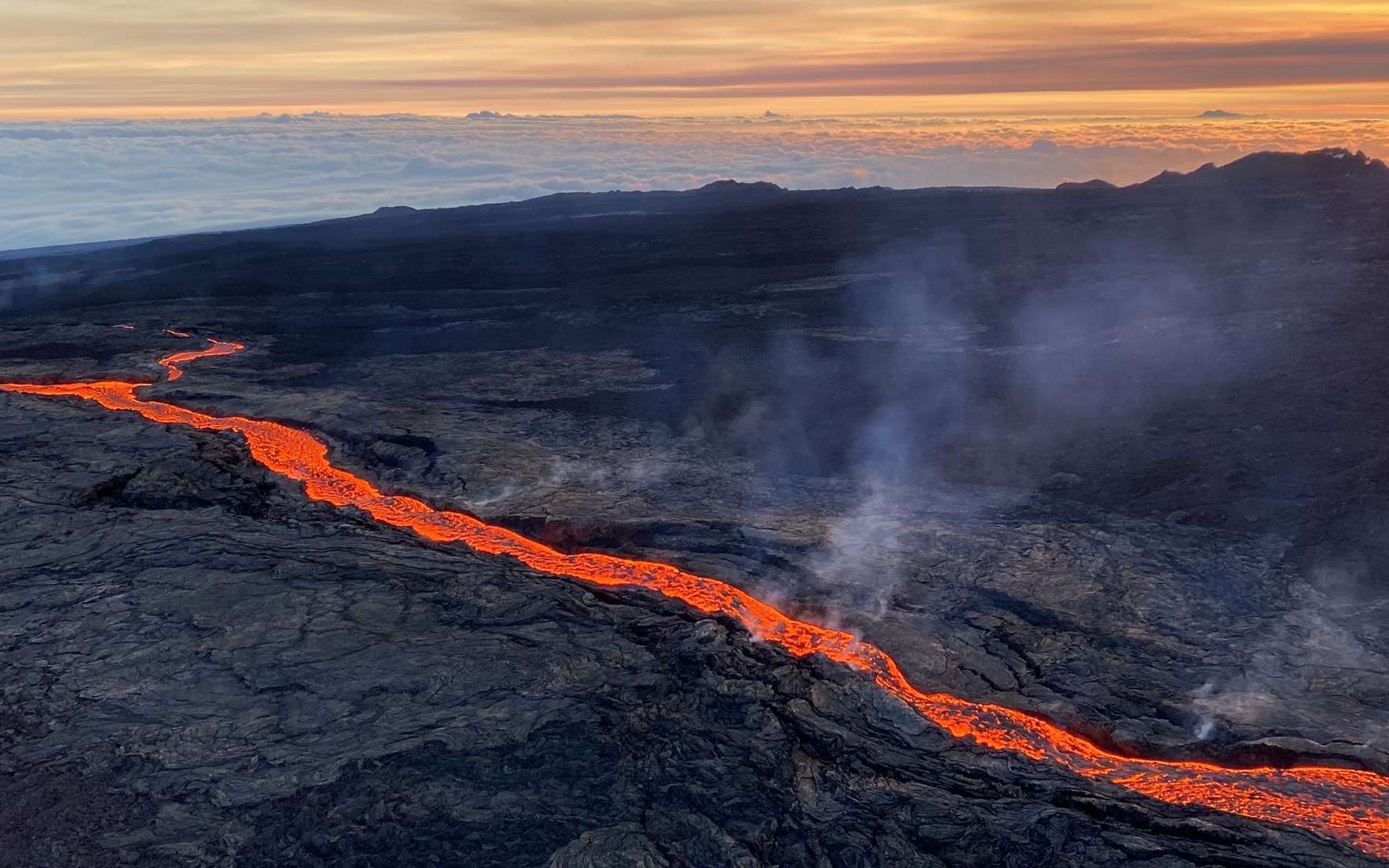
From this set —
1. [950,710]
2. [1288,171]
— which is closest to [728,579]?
[950,710]

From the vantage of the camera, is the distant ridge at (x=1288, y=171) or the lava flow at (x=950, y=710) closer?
the lava flow at (x=950, y=710)

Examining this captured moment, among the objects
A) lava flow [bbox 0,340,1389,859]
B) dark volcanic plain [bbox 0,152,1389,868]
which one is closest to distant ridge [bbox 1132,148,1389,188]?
dark volcanic plain [bbox 0,152,1389,868]

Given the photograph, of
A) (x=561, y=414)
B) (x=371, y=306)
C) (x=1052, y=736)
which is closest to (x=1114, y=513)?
(x=1052, y=736)

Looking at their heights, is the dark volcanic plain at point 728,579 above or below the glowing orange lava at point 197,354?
below

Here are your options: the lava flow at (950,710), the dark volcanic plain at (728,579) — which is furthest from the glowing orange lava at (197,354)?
the lava flow at (950,710)

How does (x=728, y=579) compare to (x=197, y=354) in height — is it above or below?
Result: below

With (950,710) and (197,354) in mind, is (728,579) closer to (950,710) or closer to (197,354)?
(950,710)

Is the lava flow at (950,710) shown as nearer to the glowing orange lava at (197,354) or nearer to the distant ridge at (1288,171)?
the glowing orange lava at (197,354)
